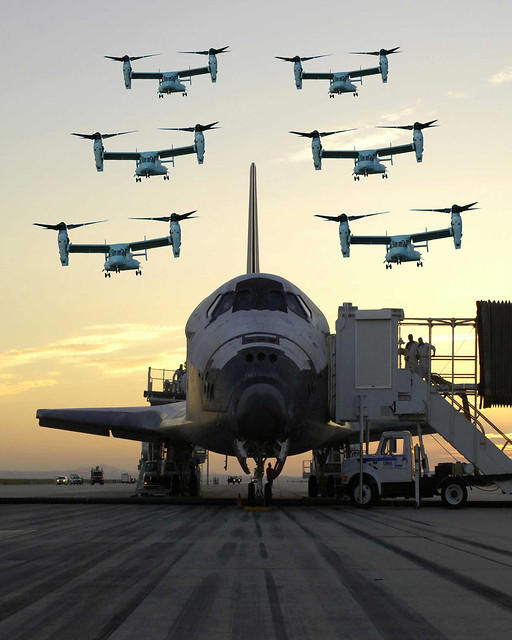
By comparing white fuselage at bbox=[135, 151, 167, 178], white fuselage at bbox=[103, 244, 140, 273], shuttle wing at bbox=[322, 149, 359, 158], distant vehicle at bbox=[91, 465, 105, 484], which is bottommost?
distant vehicle at bbox=[91, 465, 105, 484]

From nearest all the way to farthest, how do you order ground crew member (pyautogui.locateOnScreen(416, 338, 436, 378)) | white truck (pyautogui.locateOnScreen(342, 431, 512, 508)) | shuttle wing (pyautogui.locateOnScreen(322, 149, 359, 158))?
1. white truck (pyautogui.locateOnScreen(342, 431, 512, 508))
2. ground crew member (pyautogui.locateOnScreen(416, 338, 436, 378))
3. shuttle wing (pyautogui.locateOnScreen(322, 149, 359, 158))

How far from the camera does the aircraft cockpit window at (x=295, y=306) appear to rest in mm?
21094

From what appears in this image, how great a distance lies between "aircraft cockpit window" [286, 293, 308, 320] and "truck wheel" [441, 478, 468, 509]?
5287mm

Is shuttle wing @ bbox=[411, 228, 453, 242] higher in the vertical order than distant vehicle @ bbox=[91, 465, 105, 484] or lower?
higher

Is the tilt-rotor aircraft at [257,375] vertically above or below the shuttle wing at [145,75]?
below

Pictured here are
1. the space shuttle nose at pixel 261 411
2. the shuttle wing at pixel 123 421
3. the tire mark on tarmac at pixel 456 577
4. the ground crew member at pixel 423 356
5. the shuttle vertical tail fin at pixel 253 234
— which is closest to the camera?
the tire mark on tarmac at pixel 456 577

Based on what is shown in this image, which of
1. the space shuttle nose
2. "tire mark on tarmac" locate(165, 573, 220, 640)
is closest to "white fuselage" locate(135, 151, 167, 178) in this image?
the space shuttle nose

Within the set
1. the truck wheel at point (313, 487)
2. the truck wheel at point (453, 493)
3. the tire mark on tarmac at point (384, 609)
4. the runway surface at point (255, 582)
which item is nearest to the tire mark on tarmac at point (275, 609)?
the runway surface at point (255, 582)

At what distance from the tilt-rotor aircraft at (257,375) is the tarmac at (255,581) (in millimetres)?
3833

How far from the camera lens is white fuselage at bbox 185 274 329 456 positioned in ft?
58.5

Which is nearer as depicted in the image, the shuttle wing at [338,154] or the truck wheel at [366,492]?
the truck wheel at [366,492]

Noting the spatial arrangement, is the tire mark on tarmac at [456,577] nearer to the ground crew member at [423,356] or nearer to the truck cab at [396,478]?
the truck cab at [396,478]

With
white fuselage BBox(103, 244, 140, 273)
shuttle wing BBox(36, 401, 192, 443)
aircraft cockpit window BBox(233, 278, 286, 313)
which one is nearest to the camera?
aircraft cockpit window BBox(233, 278, 286, 313)

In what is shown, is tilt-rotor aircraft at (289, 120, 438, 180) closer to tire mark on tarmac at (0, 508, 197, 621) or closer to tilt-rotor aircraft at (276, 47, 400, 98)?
tilt-rotor aircraft at (276, 47, 400, 98)
